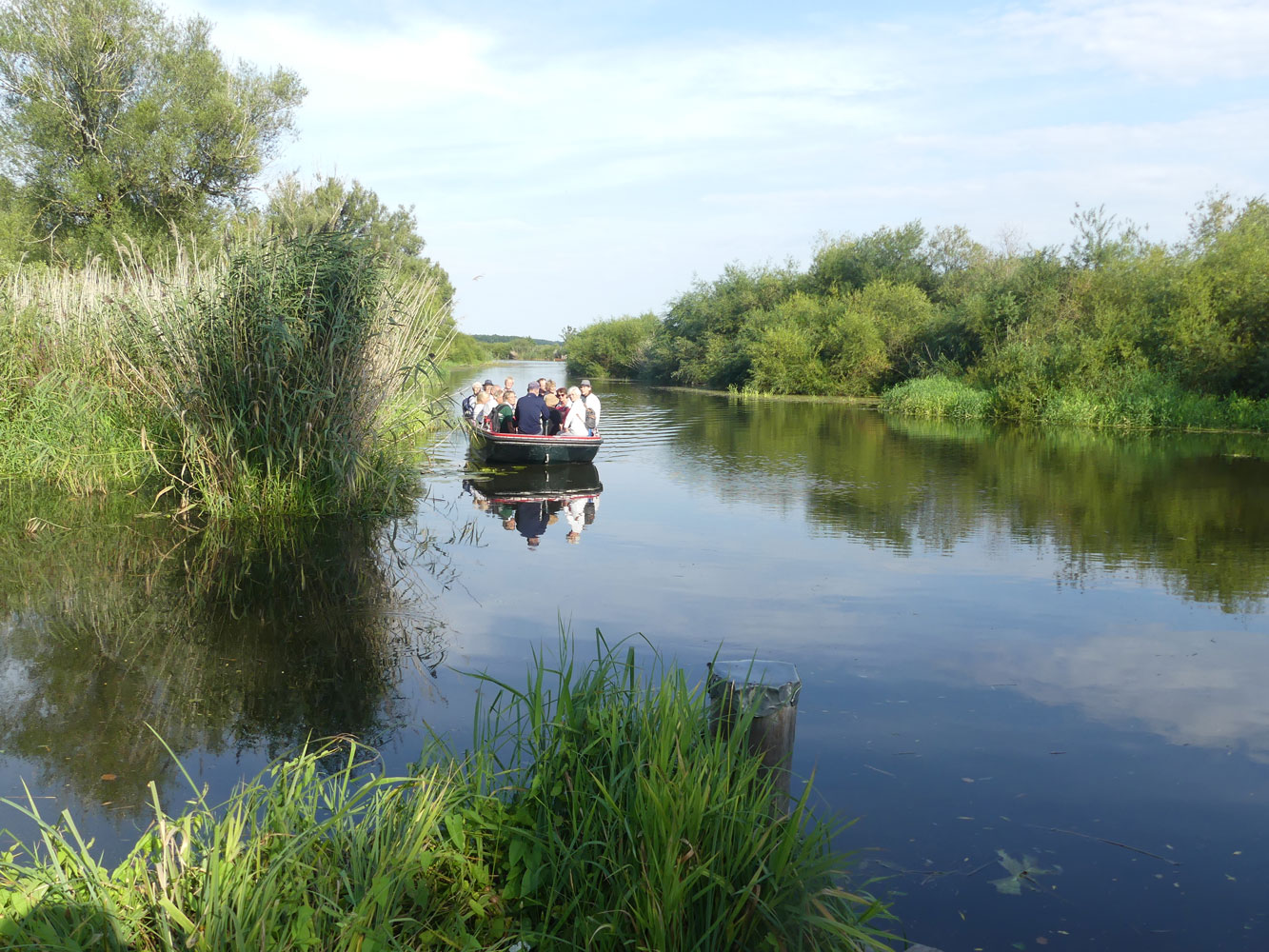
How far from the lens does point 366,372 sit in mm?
11156

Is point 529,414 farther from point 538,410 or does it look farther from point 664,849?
point 664,849

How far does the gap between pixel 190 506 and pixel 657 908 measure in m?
9.61

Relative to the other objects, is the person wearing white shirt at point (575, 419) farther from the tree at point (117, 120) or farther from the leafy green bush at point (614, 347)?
the leafy green bush at point (614, 347)

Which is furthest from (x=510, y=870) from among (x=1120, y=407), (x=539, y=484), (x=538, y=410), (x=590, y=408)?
(x=1120, y=407)

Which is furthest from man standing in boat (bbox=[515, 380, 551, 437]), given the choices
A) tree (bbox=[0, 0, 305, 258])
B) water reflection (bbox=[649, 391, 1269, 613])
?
tree (bbox=[0, 0, 305, 258])

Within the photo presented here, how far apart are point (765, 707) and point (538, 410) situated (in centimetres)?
1479

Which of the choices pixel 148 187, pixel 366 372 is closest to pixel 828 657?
pixel 366 372

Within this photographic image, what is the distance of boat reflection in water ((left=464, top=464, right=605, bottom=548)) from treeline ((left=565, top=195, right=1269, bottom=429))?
62.8ft

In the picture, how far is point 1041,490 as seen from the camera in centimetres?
1527

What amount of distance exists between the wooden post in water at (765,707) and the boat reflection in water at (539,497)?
7.28 meters

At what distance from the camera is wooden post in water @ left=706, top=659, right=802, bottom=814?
338 centimetres

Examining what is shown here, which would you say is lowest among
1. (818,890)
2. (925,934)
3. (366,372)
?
(925,934)

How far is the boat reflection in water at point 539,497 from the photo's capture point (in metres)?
12.1

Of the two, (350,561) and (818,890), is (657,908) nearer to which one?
(818,890)
